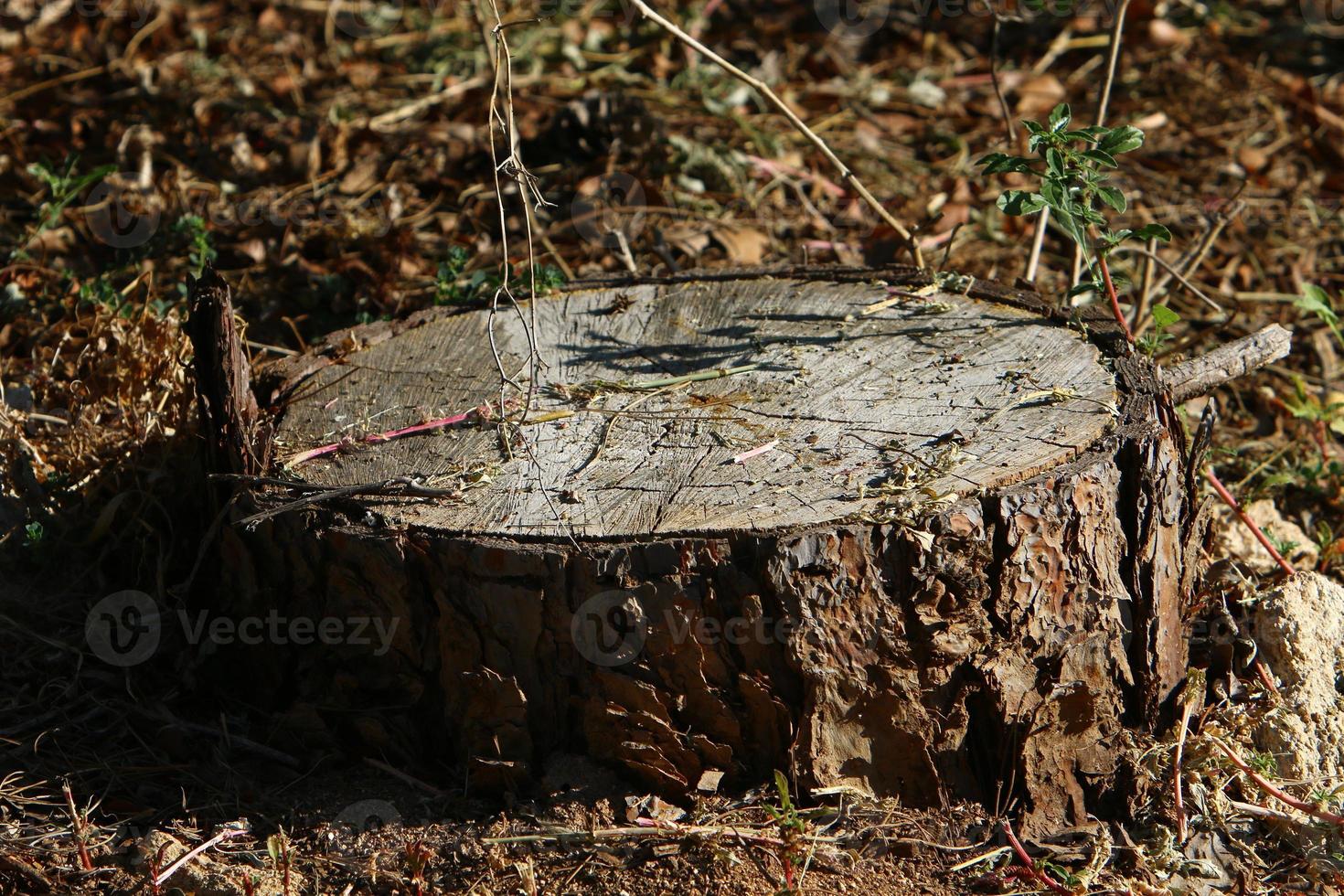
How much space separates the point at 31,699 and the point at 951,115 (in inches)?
149

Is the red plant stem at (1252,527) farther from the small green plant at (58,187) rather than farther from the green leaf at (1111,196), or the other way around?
the small green plant at (58,187)

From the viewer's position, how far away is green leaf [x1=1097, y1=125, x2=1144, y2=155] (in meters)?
2.33

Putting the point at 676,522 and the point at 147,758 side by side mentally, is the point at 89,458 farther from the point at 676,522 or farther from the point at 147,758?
the point at 676,522

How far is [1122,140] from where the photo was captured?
2338 millimetres

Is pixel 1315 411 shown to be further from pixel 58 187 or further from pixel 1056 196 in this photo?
pixel 58 187

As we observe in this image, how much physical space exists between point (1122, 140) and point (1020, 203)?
0.23 m

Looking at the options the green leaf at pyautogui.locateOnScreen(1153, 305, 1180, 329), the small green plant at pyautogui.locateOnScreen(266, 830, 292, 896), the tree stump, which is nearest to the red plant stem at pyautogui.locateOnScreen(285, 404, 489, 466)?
the tree stump

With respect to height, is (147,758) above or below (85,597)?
below

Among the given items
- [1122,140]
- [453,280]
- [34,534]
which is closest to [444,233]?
[453,280]

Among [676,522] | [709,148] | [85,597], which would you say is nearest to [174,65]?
[709,148]

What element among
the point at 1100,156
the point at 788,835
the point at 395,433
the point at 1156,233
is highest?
the point at 1100,156

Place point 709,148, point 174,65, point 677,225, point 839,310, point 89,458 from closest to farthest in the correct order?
point 839,310 → point 89,458 → point 677,225 → point 709,148 → point 174,65

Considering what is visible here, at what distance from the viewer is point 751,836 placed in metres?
2.08

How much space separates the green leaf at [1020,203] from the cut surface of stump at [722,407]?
28 cm
